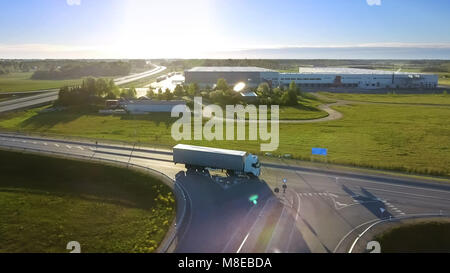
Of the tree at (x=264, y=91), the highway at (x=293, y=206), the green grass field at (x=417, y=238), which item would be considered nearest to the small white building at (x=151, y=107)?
the tree at (x=264, y=91)

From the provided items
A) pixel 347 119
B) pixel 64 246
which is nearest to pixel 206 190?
pixel 64 246

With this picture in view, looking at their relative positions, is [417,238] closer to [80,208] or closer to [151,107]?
[80,208]

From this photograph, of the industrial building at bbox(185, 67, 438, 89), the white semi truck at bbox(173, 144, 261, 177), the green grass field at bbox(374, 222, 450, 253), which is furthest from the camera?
the industrial building at bbox(185, 67, 438, 89)

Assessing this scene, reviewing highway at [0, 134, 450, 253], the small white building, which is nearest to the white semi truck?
highway at [0, 134, 450, 253]

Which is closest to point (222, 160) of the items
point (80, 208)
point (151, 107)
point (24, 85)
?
point (80, 208)

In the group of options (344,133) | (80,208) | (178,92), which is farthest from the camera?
(178,92)

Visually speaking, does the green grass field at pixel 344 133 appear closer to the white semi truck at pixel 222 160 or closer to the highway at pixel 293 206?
the highway at pixel 293 206

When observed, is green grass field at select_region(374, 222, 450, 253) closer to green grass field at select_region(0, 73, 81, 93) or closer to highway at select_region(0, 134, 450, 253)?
highway at select_region(0, 134, 450, 253)
